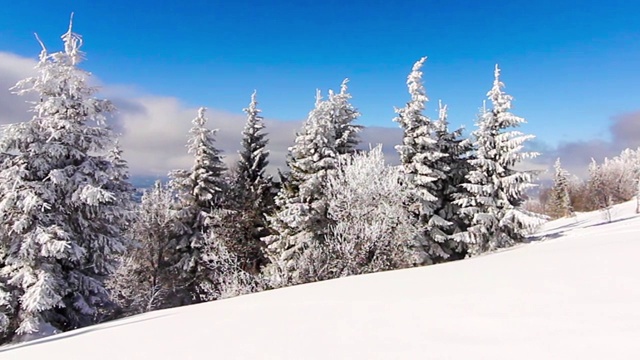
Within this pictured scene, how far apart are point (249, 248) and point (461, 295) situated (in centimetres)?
1988

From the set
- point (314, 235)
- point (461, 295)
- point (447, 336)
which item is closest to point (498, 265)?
point (461, 295)

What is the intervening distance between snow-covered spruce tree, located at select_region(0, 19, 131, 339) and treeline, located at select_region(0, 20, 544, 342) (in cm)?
5

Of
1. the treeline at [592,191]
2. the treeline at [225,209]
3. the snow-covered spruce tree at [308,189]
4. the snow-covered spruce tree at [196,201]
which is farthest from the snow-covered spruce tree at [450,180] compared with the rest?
the treeline at [592,191]

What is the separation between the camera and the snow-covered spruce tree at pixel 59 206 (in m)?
12.4

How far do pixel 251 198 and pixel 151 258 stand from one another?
24.3 feet

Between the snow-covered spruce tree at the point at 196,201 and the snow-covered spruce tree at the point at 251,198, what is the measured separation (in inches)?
59.1

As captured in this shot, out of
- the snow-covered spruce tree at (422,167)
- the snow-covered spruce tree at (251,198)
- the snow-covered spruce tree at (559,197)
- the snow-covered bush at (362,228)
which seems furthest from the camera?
the snow-covered spruce tree at (559,197)

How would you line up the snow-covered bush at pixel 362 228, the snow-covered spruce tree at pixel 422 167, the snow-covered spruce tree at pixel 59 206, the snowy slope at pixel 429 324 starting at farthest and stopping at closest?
the snow-covered spruce tree at pixel 422 167, the snow-covered bush at pixel 362 228, the snow-covered spruce tree at pixel 59 206, the snowy slope at pixel 429 324

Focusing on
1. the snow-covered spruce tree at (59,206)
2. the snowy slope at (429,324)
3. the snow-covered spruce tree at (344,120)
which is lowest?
the snowy slope at (429,324)

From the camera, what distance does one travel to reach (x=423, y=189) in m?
21.8

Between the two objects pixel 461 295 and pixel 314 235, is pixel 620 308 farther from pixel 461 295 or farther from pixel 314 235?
pixel 314 235

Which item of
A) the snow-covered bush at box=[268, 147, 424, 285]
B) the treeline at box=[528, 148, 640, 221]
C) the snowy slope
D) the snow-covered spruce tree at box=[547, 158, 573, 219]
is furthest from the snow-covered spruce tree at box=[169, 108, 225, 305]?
the snow-covered spruce tree at box=[547, 158, 573, 219]

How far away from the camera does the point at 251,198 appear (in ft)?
81.8

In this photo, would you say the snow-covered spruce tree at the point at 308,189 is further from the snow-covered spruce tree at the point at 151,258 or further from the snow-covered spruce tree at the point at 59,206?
the snow-covered spruce tree at the point at 59,206
